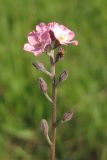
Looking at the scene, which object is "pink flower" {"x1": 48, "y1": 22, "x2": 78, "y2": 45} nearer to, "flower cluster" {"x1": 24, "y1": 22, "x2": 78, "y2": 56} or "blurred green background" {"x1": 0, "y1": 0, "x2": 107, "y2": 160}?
"flower cluster" {"x1": 24, "y1": 22, "x2": 78, "y2": 56}

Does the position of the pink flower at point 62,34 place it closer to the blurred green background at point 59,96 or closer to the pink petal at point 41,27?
the pink petal at point 41,27

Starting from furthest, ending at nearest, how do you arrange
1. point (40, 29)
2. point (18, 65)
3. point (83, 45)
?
1. point (83, 45)
2. point (18, 65)
3. point (40, 29)

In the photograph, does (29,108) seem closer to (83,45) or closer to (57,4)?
(83,45)

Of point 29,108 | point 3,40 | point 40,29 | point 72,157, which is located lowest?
point 72,157

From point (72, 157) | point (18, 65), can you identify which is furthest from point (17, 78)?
point (72, 157)

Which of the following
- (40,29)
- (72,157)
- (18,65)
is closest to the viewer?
(40,29)

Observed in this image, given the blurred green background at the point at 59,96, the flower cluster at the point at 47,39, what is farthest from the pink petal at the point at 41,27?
the blurred green background at the point at 59,96

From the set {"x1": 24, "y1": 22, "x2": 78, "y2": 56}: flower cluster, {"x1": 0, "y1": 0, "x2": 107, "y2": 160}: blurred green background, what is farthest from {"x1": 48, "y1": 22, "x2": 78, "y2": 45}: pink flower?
{"x1": 0, "y1": 0, "x2": 107, "y2": 160}: blurred green background
